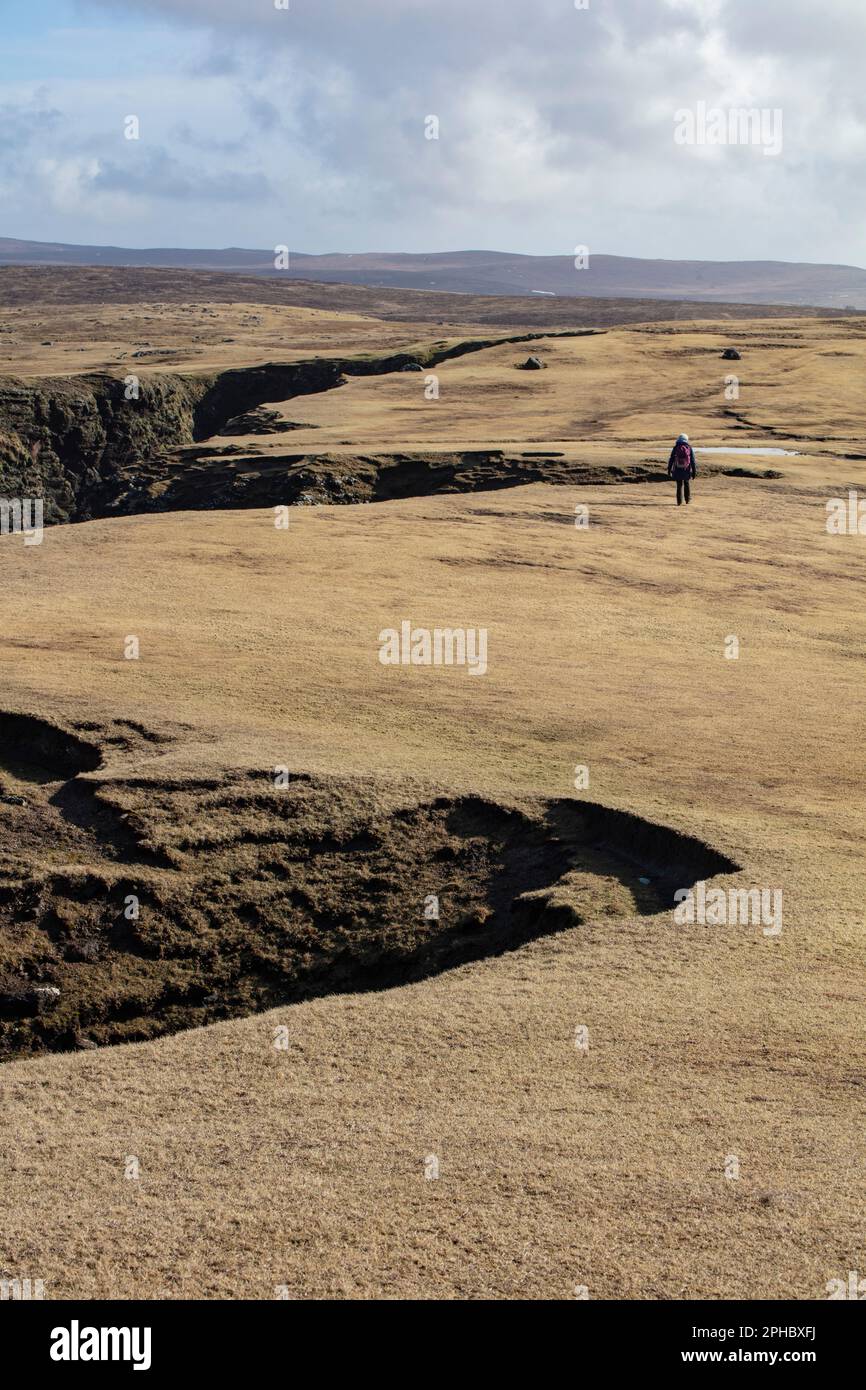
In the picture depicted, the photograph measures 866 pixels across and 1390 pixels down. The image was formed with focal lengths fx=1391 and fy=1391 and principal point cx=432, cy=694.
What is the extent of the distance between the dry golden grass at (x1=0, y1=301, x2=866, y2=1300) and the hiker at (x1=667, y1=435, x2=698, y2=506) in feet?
12.9

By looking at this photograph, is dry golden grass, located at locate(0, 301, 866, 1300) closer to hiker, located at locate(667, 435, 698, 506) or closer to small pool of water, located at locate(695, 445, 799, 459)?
hiker, located at locate(667, 435, 698, 506)

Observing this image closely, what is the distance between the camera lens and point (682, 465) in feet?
99.3

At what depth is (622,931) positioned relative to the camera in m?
11.5

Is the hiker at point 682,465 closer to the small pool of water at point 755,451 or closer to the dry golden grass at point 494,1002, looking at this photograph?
the dry golden grass at point 494,1002

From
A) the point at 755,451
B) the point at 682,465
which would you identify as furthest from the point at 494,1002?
the point at 755,451

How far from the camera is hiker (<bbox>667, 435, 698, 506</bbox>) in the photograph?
29.7 metres

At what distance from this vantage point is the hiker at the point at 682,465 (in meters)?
29.7

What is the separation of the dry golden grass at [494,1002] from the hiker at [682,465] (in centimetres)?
393

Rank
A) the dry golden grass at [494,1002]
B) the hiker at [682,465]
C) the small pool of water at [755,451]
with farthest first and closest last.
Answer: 1. the small pool of water at [755,451]
2. the hiker at [682,465]
3. the dry golden grass at [494,1002]

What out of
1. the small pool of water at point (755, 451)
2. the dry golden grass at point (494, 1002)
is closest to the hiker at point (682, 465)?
the dry golden grass at point (494, 1002)

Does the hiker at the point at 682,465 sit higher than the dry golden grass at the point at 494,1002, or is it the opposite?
the hiker at the point at 682,465

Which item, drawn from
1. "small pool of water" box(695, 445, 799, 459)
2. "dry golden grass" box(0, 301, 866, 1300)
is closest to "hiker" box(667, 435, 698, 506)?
"dry golden grass" box(0, 301, 866, 1300)

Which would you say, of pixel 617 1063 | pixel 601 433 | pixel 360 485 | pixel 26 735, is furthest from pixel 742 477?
pixel 617 1063

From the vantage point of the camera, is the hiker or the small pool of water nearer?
the hiker
